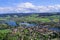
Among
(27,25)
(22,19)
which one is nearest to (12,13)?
(22,19)

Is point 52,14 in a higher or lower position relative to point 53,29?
higher

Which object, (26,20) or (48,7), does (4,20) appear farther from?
(48,7)

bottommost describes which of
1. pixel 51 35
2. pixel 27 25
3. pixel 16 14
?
pixel 51 35

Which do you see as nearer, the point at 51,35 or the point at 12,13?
the point at 51,35

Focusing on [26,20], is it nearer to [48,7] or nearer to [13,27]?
[13,27]

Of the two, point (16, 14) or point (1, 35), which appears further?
point (16, 14)

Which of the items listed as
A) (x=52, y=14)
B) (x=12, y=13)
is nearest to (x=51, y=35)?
(x=52, y=14)

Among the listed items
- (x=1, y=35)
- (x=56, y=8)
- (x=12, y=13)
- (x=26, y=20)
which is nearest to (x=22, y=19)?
(x=26, y=20)

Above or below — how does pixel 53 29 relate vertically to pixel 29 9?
below
